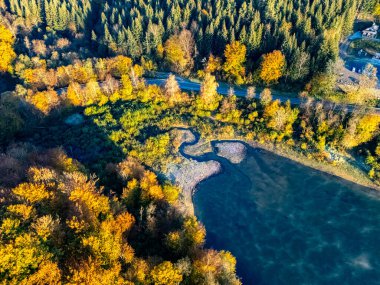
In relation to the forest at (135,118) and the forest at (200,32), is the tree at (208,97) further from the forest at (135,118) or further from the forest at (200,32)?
the forest at (200,32)

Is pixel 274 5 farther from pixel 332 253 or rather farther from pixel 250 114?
pixel 332 253

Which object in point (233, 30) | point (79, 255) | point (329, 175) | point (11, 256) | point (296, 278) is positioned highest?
point (233, 30)

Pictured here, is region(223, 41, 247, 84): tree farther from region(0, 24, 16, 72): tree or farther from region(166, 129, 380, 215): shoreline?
region(0, 24, 16, 72): tree

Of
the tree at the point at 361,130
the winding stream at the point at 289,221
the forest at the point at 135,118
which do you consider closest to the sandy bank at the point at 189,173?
the winding stream at the point at 289,221

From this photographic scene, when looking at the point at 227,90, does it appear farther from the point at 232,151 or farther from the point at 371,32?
the point at 371,32

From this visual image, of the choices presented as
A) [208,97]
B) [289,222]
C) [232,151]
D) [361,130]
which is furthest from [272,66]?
[289,222]

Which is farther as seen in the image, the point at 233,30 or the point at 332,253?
→ the point at 233,30

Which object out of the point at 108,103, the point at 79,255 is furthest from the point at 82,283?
the point at 108,103

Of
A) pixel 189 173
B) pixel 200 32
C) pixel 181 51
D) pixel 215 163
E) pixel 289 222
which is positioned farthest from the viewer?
pixel 200 32
